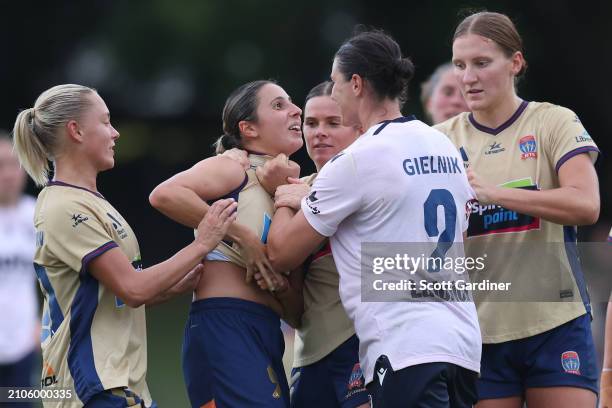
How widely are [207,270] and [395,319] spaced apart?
1096 mm

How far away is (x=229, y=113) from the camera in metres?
5.21

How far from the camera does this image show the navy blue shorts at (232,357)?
15.6ft

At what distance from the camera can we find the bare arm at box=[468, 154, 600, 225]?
4.73 metres

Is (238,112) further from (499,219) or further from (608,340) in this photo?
(608,340)

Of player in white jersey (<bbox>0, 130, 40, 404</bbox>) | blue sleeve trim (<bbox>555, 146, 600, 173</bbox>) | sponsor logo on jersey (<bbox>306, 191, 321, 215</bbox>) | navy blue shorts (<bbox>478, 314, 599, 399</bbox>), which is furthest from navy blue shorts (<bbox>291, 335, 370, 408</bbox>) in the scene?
player in white jersey (<bbox>0, 130, 40, 404</bbox>)

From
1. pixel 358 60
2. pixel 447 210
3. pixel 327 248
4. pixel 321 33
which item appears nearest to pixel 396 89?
pixel 358 60

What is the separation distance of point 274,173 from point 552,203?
1.33m

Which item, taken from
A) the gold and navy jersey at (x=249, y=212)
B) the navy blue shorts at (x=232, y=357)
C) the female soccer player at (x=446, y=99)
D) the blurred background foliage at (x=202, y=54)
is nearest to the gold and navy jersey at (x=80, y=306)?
the navy blue shorts at (x=232, y=357)

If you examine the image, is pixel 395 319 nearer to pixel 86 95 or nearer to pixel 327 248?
pixel 327 248

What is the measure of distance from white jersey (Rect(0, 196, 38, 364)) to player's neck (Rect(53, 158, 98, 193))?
302 cm

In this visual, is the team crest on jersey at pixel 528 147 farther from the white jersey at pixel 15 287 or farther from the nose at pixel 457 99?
the white jersey at pixel 15 287

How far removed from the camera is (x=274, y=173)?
500cm

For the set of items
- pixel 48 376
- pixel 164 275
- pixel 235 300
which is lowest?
pixel 48 376

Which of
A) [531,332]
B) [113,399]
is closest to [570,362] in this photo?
[531,332]
